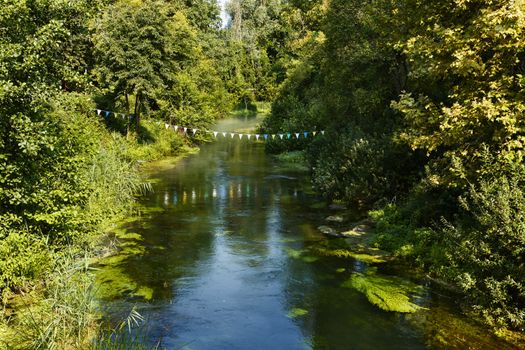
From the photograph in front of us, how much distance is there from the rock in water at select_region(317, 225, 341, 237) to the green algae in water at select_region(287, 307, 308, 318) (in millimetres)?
6064

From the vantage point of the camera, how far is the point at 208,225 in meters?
18.3

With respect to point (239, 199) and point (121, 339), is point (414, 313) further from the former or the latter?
point (239, 199)

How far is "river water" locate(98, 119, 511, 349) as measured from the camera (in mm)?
9961

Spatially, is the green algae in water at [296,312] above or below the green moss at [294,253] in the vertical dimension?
below

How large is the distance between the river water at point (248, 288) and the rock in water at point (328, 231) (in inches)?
10.2

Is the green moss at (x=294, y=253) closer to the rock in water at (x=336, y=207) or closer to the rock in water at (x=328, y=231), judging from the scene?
the rock in water at (x=328, y=231)

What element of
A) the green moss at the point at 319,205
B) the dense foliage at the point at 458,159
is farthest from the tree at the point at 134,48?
the dense foliage at the point at 458,159

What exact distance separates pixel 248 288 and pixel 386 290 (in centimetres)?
348

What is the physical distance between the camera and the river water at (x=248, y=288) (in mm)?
9961

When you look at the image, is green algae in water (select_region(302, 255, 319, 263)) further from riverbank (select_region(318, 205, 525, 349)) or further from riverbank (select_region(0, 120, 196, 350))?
riverbank (select_region(0, 120, 196, 350))

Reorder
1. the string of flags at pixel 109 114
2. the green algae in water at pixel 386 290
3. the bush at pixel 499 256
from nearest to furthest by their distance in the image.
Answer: the bush at pixel 499 256, the green algae in water at pixel 386 290, the string of flags at pixel 109 114

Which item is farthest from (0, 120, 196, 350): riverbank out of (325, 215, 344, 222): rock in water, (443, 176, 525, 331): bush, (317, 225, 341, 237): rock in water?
(325, 215, 344, 222): rock in water

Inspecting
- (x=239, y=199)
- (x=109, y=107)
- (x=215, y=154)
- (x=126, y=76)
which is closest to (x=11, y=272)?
(x=239, y=199)

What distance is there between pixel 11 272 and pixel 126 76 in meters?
Answer: 21.6
